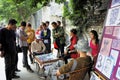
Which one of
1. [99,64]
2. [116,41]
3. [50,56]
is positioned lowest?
[50,56]

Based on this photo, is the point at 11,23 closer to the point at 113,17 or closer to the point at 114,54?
the point at 113,17

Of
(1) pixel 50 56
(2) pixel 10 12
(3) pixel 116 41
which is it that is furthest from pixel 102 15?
(2) pixel 10 12

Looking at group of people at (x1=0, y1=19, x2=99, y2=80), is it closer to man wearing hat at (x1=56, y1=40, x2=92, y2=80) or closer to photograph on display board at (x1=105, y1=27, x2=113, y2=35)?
man wearing hat at (x1=56, y1=40, x2=92, y2=80)

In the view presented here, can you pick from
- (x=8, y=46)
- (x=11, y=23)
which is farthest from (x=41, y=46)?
(x=11, y=23)

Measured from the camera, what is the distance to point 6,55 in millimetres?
5465

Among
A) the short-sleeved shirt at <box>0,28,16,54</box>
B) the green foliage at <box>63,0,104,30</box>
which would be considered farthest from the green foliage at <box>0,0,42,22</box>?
the short-sleeved shirt at <box>0,28,16,54</box>

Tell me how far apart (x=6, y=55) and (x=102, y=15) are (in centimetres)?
311

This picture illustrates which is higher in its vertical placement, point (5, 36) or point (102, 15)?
point (102, 15)

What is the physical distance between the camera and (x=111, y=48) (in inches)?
127

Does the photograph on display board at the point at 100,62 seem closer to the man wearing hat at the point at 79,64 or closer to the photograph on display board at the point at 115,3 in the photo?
the man wearing hat at the point at 79,64

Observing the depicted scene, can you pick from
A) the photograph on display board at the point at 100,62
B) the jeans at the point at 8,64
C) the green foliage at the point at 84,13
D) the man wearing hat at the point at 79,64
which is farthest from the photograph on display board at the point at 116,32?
the green foliage at the point at 84,13

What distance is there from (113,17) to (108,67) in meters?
0.77

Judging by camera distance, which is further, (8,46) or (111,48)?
(8,46)

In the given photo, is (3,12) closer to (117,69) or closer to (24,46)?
(24,46)
